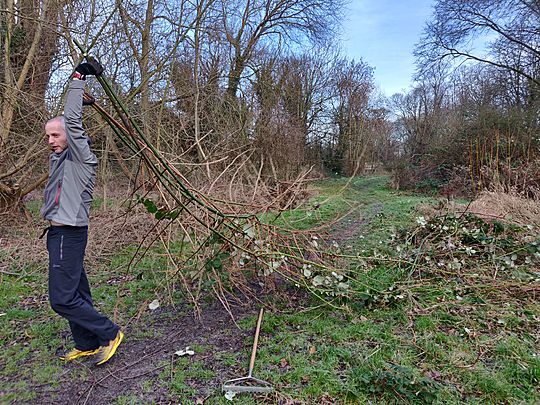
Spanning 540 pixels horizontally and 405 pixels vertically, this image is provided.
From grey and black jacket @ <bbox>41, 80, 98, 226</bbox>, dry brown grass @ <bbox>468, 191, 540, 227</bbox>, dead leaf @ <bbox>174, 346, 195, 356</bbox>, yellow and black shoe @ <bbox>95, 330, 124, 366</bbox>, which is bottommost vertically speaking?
dead leaf @ <bbox>174, 346, 195, 356</bbox>

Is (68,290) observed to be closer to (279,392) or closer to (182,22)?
(279,392)

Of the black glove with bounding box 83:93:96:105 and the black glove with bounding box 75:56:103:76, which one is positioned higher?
the black glove with bounding box 75:56:103:76

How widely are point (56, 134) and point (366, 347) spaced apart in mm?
2889

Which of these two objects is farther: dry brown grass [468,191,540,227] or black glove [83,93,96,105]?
dry brown grass [468,191,540,227]

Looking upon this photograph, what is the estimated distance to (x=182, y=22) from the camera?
7.43 m

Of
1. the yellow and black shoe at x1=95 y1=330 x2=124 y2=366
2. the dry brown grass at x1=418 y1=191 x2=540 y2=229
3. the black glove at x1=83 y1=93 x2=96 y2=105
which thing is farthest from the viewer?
the dry brown grass at x1=418 y1=191 x2=540 y2=229

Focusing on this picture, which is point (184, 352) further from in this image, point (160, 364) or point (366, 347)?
point (366, 347)

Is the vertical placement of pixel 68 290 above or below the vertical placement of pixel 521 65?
below

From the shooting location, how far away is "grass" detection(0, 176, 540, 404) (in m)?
2.30

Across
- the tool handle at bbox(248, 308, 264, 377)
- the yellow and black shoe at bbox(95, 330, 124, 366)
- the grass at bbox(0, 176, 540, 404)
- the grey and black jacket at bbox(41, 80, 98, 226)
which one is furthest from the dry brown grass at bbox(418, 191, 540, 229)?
the grey and black jacket at bbox(41, 80, 98, 226)

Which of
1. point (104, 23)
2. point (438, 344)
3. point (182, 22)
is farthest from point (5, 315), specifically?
point (182, 22)

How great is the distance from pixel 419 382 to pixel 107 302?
3.21 metres

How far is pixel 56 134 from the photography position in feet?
7.54

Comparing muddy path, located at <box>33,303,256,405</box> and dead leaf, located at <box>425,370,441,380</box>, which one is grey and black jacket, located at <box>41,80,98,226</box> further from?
dead leaf, located at <box>425,370,441,380</box>
